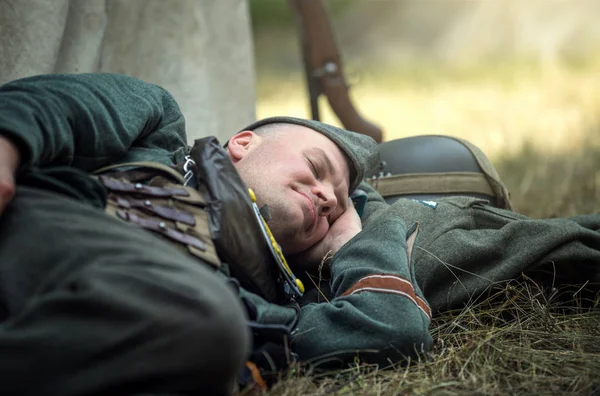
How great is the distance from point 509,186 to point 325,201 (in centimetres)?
252

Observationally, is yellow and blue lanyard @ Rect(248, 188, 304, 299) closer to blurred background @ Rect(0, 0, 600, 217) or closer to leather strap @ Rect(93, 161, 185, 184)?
leather strap @ Rect(93, 161, 185, 184)

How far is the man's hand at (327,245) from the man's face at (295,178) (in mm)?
49

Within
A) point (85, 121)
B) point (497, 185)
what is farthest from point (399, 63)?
point (85, 121)

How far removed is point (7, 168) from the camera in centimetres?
149

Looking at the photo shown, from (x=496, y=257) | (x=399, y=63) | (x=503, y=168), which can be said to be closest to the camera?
(x=496, y=257)

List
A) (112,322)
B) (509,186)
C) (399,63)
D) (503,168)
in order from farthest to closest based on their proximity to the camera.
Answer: (399,63)
(503,168)
(509,186)
(112,322)

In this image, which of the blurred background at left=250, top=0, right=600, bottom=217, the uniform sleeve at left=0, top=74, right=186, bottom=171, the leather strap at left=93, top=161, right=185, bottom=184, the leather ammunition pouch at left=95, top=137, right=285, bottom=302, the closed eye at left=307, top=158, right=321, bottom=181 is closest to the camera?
the uniform sleeve at left=0, top=74, right=186, bottom=171

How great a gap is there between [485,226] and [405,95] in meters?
5.56

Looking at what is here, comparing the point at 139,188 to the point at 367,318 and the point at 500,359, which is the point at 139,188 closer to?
the point at 367,318

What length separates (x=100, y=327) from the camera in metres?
1.24

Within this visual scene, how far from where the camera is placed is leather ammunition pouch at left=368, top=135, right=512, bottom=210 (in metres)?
2.78

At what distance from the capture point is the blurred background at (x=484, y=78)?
467 cm

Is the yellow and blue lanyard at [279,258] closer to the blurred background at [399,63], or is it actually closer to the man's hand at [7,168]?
the man's hand at [7,168]

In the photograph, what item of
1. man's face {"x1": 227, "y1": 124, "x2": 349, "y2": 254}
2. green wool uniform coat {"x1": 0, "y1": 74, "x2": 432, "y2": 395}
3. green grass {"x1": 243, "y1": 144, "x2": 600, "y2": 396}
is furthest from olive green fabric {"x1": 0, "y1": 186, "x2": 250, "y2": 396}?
man's face {"x1": 227, "y1": 124, "x2": 349, "y2": 254}
